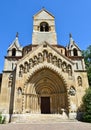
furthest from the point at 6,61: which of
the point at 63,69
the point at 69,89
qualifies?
the point at 69,89

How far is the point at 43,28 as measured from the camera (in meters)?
27.1

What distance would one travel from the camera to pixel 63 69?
1928cm

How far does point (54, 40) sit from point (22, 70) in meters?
9.35

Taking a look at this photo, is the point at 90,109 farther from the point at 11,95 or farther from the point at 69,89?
the point at 11,95

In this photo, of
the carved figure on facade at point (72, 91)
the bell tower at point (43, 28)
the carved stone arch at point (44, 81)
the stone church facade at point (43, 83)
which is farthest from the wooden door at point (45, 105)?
the bell tower at point (43, 28)

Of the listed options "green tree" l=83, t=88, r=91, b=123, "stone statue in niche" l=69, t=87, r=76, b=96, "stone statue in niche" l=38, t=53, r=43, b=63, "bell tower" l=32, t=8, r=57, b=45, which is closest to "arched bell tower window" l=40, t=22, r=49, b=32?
"bell tower" l=32, t=8, r=57, b=45

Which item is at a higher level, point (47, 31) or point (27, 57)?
point (47, 31)

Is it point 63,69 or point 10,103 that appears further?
point 63,69

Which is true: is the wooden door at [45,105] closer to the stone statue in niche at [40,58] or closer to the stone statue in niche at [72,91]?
the stone statue in niche at [72,91]

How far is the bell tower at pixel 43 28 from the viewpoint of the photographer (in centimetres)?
2558

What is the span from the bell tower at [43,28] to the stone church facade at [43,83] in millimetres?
4841

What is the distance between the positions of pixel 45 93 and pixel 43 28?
1307 cm

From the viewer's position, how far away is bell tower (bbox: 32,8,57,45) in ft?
83.9

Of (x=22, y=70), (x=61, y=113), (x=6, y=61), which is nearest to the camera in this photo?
(x=61, y=113)
